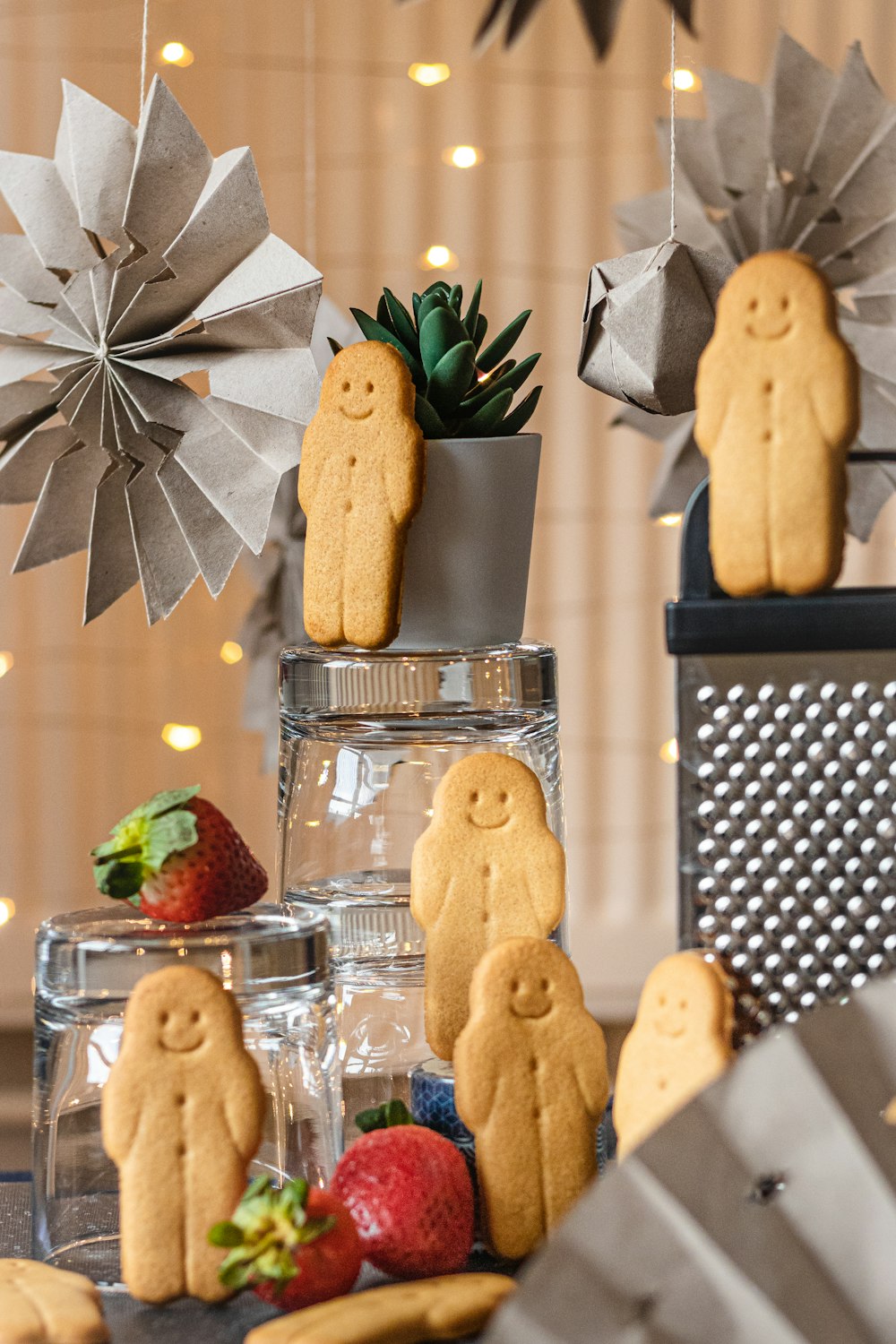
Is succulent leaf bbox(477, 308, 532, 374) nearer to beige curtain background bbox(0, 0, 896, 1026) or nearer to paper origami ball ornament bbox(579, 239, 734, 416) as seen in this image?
paper origami ball ornament bbox(579, 239, 734, 416)

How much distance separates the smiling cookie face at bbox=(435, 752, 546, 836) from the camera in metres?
0.65

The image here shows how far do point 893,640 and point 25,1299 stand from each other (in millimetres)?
403

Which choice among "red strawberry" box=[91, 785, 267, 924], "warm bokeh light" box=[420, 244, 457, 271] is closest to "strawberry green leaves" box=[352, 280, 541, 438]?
"red strawberry" box=[91, 785, 267, 924]

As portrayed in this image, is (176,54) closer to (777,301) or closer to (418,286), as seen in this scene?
(418,286)

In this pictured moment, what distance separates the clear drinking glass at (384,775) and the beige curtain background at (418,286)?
838mm

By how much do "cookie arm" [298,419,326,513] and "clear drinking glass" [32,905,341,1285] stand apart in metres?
0.19

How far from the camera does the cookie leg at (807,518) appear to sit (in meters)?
0.54

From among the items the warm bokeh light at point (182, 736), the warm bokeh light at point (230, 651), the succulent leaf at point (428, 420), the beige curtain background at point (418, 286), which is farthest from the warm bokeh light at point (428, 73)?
the succulent leaf at point (428, 420)

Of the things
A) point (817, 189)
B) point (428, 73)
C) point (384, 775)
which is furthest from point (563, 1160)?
point (428, 73)

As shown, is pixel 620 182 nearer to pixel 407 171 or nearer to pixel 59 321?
pixel 407 171

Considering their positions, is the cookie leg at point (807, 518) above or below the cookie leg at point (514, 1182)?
above

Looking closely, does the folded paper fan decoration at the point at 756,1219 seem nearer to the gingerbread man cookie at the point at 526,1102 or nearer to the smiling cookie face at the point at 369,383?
the gingerbread man cookie at the point at 526,1102

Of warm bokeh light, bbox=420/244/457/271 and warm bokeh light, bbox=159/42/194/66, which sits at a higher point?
warm bokeh light, bbox=159/42/194/66

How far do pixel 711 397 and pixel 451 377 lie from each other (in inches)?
7.4
